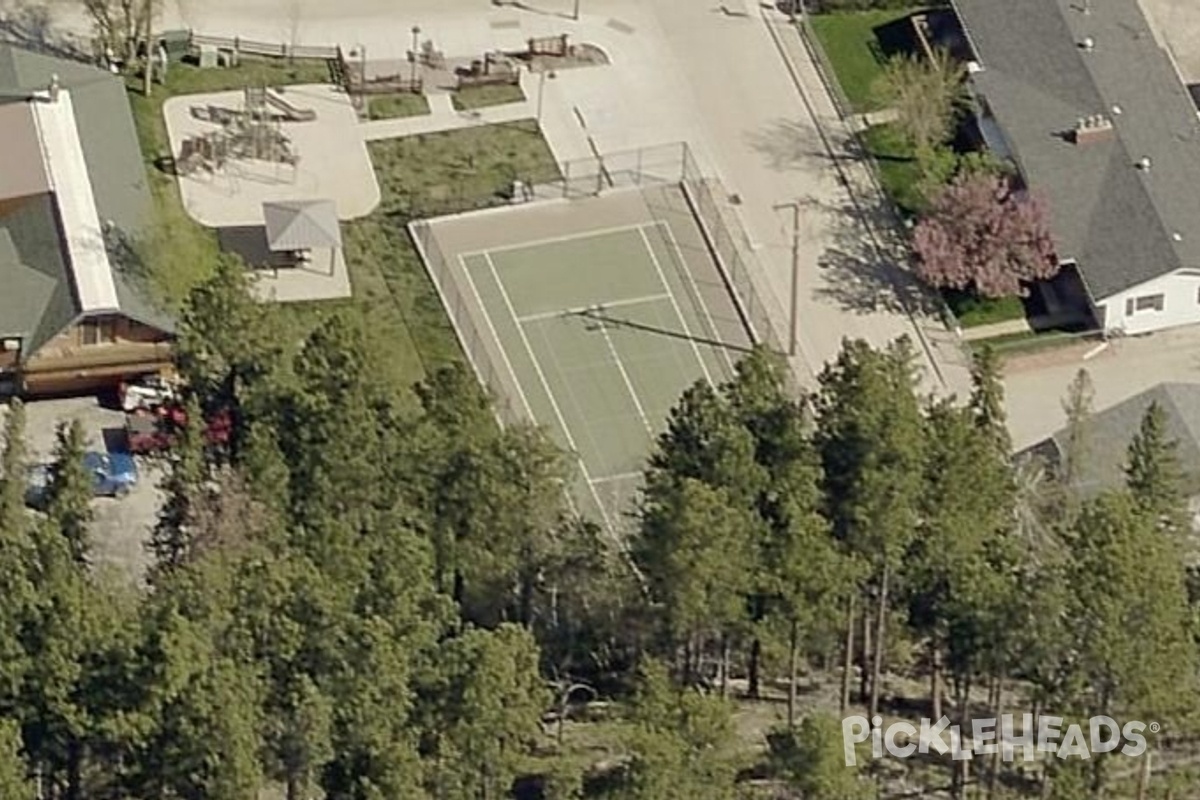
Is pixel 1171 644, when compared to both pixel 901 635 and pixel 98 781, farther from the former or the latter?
pixel 98 781

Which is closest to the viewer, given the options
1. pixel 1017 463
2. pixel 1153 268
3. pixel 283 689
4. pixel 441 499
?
pixel 283 689

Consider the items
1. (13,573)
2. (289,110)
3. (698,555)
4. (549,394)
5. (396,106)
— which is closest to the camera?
(13,573)

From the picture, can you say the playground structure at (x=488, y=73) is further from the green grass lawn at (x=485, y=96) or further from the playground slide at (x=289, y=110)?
the playground slide at (x=289, y=110)

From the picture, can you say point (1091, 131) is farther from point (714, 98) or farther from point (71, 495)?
point (71, 495)

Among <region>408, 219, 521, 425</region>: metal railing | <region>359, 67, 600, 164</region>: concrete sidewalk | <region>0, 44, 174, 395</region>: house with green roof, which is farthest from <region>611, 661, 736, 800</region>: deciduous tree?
<region>359, 67, 600, 164</region>: concrete sidewalk

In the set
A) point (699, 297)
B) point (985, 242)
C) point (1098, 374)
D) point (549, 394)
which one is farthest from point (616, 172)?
point (1098, 374)

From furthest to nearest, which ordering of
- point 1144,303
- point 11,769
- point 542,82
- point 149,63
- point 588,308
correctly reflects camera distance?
point 542,82, point 149,63, point 1144,303, point 588,308, point 11,769

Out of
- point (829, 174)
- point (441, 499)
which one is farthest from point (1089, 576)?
point (829, 174)
